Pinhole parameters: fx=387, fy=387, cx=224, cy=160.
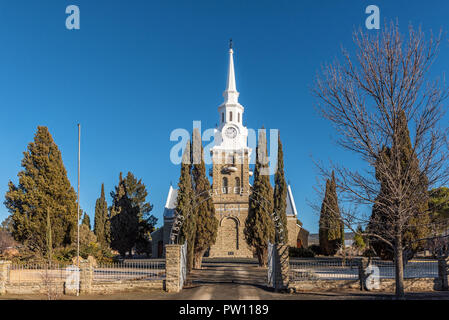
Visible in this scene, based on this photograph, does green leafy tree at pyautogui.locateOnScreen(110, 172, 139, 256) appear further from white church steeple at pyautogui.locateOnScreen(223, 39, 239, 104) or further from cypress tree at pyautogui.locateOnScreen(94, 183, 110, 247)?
white church steeple at pyautogui.locateOnScreen(223, 39, 239, 104)

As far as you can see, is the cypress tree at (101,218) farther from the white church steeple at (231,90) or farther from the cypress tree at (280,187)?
the cypress tree at (280,187)

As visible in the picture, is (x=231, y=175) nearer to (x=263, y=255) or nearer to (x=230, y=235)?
(x=230, y=235)

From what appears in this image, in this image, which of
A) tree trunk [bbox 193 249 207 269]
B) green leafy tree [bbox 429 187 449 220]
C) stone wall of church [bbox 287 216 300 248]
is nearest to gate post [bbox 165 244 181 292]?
green leafy tree [bbox 429 187 449 220]

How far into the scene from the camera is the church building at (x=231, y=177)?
43594 millimetres

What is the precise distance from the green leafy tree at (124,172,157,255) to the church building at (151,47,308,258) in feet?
10.4

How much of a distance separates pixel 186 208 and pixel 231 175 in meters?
18.3

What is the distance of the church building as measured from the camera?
143 feet

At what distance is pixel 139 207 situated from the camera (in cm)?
4716

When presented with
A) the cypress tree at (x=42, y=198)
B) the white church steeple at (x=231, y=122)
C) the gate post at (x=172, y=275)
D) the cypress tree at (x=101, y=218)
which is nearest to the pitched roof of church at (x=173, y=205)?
the cypress tree at (x=101, y=218)

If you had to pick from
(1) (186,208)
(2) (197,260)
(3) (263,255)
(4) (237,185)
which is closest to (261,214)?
(3) (263,255)
